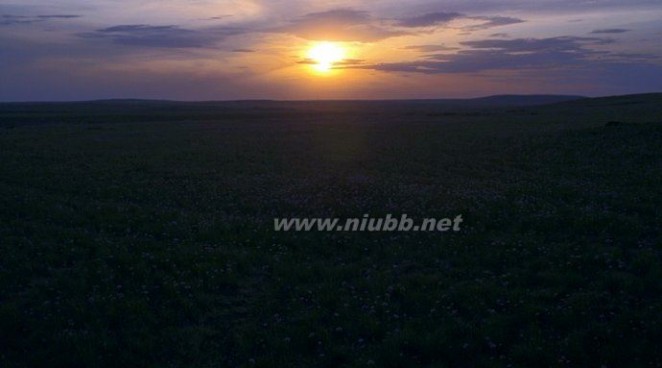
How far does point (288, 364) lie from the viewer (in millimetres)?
9281

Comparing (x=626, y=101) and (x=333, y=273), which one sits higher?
(x=626, y=101)

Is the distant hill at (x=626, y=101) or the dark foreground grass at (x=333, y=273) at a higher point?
the distant hill at (x=626, y=101)

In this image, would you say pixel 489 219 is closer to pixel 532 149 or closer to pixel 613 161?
pixel 613 161

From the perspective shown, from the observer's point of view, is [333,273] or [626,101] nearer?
[333,273]

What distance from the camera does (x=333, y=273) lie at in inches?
520

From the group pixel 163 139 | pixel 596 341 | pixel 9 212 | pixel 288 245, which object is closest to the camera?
pixel 596 341

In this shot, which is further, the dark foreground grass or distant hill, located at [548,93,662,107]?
distant hill, located at [548,93,662,107]

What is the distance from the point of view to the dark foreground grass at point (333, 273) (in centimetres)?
961

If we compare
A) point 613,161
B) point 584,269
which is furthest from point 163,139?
point 584,269

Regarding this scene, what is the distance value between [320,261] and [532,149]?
83.4ft

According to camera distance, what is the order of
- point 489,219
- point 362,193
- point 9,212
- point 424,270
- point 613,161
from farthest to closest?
point 613,161 → point 362,193 → point 9,212 → point 489,219 → point 424,270

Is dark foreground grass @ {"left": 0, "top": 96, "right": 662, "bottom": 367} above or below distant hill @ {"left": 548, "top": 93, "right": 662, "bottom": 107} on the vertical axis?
below

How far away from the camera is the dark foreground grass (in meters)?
9.61

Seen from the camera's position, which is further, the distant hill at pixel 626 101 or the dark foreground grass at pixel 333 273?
the distant hill at pixel 626 101
